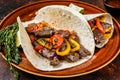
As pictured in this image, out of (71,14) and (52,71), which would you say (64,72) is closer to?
(52,71)

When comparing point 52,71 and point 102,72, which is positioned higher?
point 52,71

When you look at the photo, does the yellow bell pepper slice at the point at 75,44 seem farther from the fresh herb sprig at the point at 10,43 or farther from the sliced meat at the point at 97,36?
the fresh herb sprig at the point at 10,43

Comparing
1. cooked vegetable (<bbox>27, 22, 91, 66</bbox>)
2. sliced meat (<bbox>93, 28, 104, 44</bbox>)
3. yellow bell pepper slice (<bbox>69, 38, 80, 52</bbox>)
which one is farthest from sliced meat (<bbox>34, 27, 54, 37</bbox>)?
sliced meat (<bbox>93, 28, 104, 44</bbox>)

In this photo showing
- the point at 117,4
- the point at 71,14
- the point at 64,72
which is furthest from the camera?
the point at 117,4

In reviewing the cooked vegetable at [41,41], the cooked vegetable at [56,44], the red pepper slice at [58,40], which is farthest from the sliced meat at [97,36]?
the cooked vegetable at [41,41]

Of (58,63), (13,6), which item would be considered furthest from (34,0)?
(58,63)

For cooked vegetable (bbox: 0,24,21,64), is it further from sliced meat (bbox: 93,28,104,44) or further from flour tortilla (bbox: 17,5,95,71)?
sliced meat (bbox: 93,28,104,44)

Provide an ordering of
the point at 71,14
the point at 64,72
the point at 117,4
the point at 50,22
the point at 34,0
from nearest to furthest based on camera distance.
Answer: the point at 64,72, the point at 71,14, the point at 50,22, the point at 117,4, the point at 34,0

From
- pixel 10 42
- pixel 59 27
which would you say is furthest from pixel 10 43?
pixel 59 27
